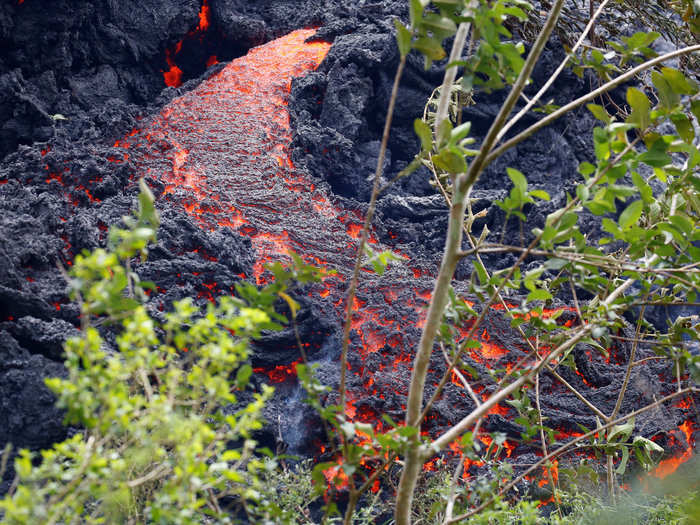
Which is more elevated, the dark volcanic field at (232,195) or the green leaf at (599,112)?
the green leaf at (599,112)

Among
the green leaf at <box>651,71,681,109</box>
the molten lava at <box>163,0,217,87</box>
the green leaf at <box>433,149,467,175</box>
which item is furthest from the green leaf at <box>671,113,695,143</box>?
the molten lava at <box>163,0,217,87</box>

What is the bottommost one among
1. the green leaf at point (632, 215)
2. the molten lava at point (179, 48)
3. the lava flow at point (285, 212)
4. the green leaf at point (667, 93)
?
the lava flow at point (285, 212)

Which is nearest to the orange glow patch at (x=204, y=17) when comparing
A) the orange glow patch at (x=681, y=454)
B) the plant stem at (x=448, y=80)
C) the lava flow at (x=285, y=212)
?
the lava flow at (x=285, y=212)

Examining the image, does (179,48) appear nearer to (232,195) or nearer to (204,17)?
(204,17)

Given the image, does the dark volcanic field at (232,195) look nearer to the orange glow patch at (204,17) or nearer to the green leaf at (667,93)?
the orange glow patch at (204,17)

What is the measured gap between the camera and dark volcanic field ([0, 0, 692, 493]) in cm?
255

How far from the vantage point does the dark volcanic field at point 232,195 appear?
2.55 metres

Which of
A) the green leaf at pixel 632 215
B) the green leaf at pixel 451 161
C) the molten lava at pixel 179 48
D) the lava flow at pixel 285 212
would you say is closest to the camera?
the green leaf at pixel 451 161

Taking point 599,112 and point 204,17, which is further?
point 204,17

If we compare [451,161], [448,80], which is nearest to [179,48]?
[448,80]

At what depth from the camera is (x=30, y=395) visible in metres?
2.11

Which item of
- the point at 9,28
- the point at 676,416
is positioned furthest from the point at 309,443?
the point at 9,28

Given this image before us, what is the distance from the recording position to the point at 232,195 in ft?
11.7

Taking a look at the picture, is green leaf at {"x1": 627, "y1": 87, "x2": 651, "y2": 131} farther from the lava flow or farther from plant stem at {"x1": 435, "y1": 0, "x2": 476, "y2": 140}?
the lava flow
